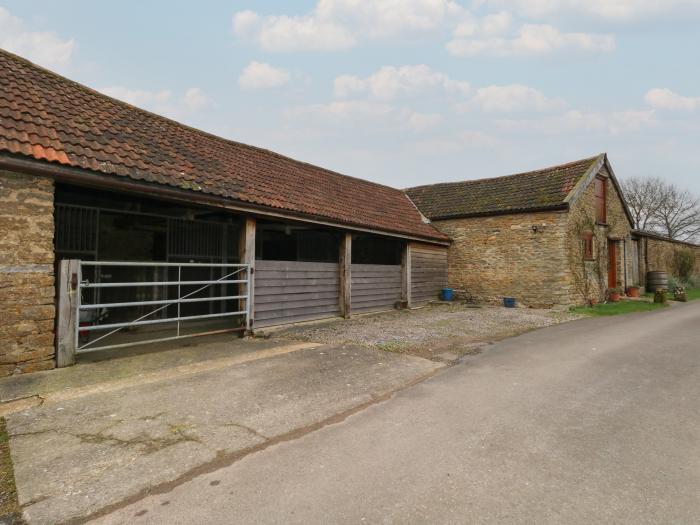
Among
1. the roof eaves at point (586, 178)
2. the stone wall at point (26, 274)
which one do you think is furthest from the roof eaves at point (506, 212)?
the stone wall at point (26, 274)

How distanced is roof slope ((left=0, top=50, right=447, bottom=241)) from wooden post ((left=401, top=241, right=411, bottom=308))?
1690mm

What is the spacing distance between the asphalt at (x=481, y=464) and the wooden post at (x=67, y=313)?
4.35 m

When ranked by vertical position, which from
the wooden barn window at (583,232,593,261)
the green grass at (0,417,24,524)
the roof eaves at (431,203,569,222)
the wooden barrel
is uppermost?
the roof eaves at (431,203,569,222)

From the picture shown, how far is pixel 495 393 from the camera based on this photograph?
4770mm

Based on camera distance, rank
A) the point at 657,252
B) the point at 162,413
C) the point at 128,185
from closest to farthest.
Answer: the point at 162,413 < the point at 128,185 < the point at 657,252

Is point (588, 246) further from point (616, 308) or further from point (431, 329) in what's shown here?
point (431, 329)

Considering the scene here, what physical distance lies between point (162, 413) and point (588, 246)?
55.5ft

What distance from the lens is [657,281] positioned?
20062 millimetres

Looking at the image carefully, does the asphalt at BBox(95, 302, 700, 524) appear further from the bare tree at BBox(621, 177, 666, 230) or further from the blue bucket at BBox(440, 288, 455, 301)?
the bare tree at BBox(621, 177, 666, 230)

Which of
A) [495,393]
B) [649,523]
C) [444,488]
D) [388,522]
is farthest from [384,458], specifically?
[495,393]

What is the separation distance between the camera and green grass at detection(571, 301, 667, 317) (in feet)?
43.5

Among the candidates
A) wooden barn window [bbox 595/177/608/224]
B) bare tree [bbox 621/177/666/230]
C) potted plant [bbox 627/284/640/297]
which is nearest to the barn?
wooden barn window [bbox 595/177/608/224]

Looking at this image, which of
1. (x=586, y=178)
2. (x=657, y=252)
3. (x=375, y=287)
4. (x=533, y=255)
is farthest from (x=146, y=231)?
(x=657, y=252)

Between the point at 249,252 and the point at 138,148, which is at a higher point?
the point at 138,148
